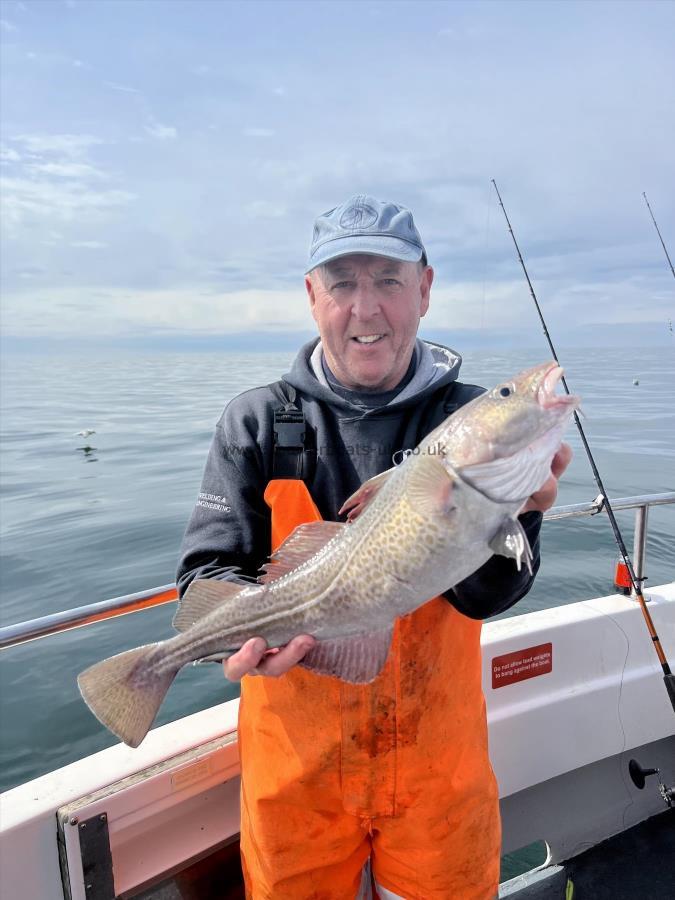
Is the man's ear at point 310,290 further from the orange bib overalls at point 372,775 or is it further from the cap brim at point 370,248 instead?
the orange bib overalls at point 372,775

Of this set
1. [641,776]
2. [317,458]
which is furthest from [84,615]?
[641,776]

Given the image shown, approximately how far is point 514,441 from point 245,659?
1.16 metres

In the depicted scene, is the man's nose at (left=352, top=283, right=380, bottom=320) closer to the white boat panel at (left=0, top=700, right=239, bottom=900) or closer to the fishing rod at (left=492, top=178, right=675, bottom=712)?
the fishing rod at (left=492, top=178, right=675, bottom=712)

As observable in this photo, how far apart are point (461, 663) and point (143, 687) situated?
1.24m

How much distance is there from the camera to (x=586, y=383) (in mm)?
31000

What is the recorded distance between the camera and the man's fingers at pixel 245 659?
2174 millimetres

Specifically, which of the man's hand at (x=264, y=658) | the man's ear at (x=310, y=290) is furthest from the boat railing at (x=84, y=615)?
the man's ear at (x=310, y=290)

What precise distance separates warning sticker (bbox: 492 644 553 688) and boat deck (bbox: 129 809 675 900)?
1071 millimetres

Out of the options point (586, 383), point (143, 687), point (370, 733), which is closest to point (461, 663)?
point (370, 733)

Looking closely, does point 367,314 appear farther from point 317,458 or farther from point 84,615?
point 84,615

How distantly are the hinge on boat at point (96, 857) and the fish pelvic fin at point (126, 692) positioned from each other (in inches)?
30.9

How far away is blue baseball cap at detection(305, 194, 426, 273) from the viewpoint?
8.68ft

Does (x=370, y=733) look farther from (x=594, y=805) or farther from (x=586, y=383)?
(x=586, y=383)

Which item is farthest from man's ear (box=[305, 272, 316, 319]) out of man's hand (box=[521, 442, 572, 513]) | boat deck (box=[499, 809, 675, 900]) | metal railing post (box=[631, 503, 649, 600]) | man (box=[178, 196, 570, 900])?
boat deck (box=[499, 809, 675, 900])
